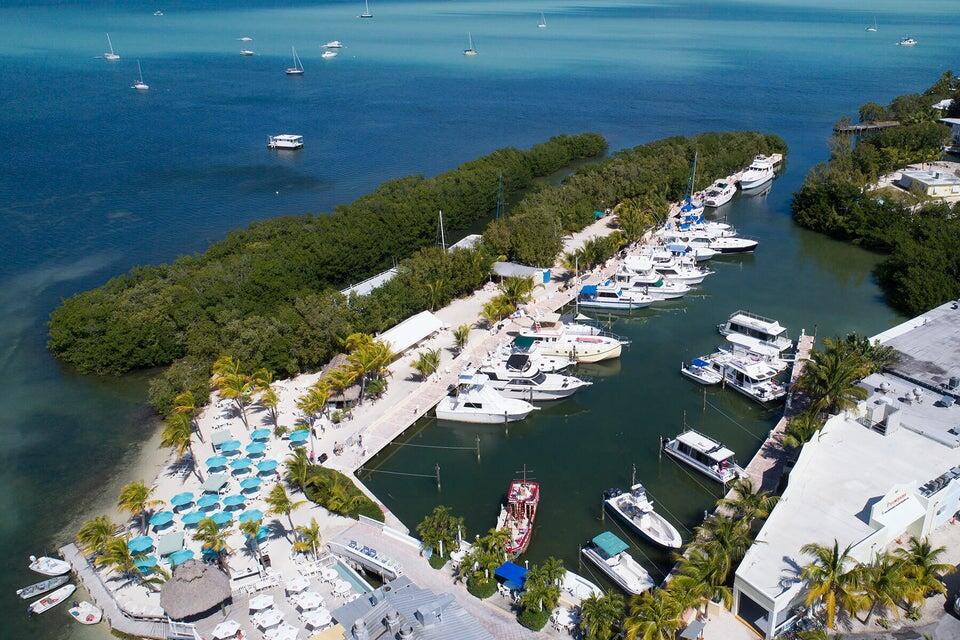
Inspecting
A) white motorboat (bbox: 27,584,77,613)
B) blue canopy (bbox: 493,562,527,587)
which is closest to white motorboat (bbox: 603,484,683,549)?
blue canopy (bbox: 493,562,527,587)

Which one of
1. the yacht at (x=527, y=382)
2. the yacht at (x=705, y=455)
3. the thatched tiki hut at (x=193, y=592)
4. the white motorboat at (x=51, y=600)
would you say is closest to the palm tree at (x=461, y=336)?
the yacht at (x=527, y=382)

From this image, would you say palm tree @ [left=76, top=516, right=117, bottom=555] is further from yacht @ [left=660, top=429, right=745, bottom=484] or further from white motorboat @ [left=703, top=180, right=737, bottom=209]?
white motorboat @ [left=703, top=180, right=737, bottom=209]

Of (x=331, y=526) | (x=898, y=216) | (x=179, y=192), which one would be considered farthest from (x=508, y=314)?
(x=179, y=192)

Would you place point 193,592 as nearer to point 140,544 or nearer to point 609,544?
point 140,544

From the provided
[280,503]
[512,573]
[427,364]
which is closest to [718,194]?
[427,364]

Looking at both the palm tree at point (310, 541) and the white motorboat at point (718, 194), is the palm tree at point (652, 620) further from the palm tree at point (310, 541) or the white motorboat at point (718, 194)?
the white motorboat at point (718, 194)
